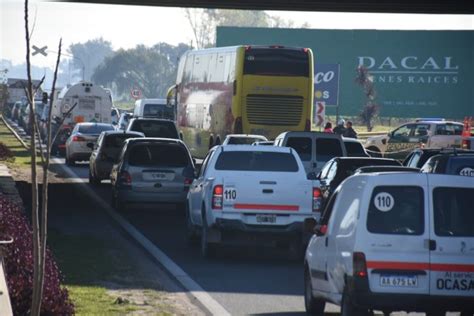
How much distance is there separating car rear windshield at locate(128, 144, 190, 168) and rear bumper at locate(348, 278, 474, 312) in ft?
55.4

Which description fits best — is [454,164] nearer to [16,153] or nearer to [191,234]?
[191,234]

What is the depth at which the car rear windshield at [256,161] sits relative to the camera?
2194 centimetres

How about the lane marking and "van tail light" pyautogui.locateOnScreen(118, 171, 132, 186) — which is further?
"van tail light" pyautogui.locateOnScreen(118, 171, 132, 186)

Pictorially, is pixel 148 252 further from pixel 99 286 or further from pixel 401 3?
pixel 401 3

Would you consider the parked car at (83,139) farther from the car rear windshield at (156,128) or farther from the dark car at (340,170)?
the dark car at (340,170)

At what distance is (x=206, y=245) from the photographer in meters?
21.5

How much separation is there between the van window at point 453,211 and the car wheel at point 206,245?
839 centimetres

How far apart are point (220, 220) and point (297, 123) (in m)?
24.4

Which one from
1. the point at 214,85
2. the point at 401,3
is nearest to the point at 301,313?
the point at 401,3

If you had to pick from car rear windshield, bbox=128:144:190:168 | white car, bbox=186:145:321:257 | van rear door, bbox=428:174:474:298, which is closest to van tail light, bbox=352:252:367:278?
van rear door, bbox=428:174:474:298

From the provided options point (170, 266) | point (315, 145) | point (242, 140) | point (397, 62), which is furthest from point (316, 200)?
point (397, 62)

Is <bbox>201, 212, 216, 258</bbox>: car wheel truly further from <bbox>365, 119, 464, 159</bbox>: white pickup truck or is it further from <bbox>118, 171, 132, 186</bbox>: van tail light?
<bbox>365, 119, 464, 159</bbox>: white pickup truck

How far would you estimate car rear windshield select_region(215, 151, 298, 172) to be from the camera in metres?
21.9

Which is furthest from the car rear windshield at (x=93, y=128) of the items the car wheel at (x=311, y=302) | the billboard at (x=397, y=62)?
the billboard at (x=397, y=62)
